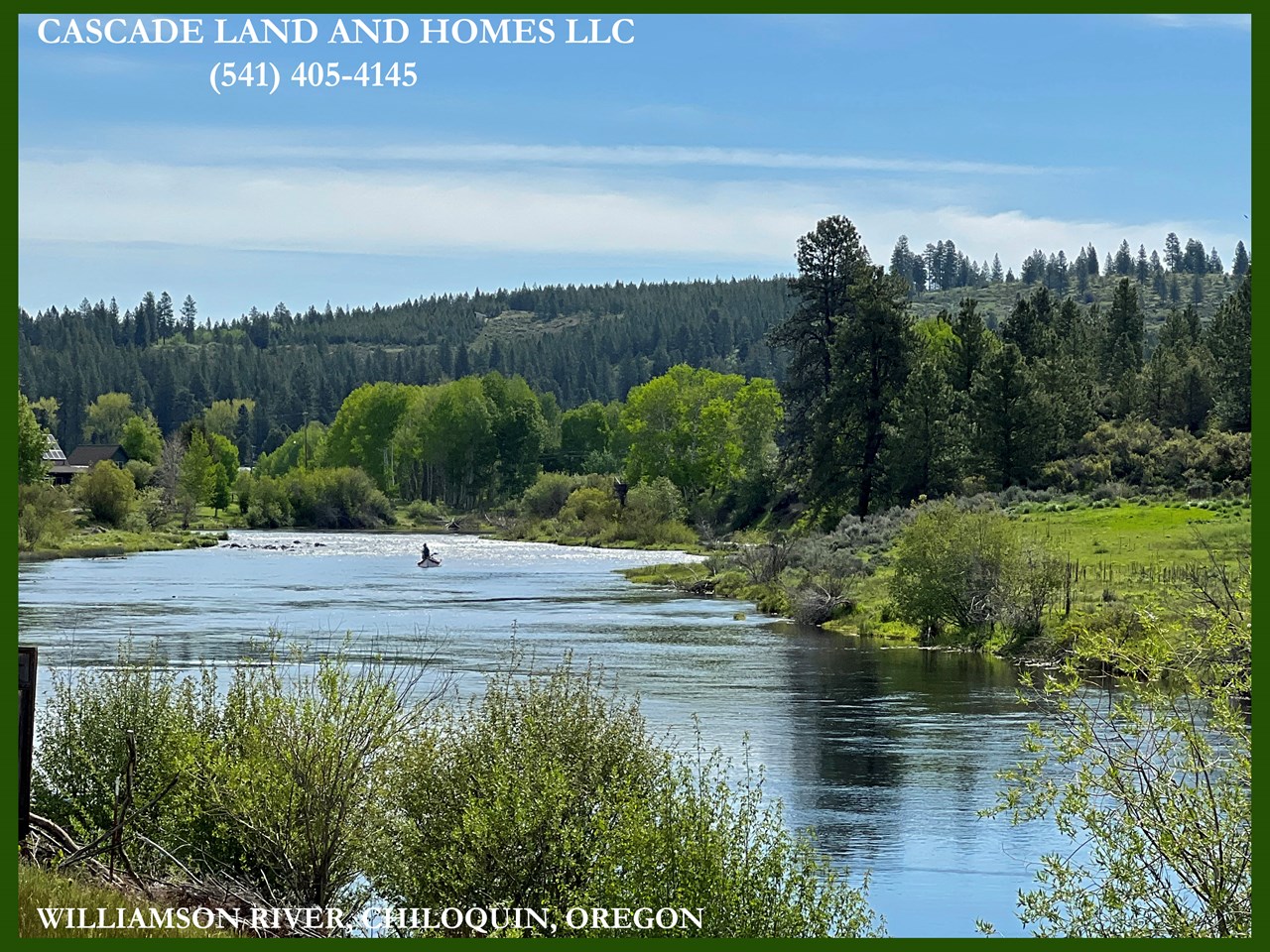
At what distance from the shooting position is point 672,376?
11669cm

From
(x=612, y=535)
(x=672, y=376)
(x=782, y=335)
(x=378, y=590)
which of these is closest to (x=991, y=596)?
(x=378, y=590)

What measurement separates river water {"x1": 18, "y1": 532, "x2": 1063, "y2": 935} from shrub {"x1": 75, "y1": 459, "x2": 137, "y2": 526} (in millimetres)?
26037

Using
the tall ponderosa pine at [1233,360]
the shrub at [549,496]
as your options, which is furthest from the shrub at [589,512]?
the tall ponderosa pine at [1233,360]

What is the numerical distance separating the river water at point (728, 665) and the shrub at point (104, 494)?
26037mm

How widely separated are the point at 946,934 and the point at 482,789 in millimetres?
6189

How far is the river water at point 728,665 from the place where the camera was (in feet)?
73.3

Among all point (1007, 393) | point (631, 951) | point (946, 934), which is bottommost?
point (946, 934)

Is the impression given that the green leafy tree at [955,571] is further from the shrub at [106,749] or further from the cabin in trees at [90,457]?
the cabin in trees at [90,457]

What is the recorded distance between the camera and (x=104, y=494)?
97750 mm

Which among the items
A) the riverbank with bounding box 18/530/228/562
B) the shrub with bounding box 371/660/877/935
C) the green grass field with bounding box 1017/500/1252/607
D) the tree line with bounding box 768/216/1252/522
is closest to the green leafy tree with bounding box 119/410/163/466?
the riverbank with bounding box 18/530/228/562

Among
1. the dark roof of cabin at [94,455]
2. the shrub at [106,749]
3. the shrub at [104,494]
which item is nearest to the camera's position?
the shrub at [106,749]

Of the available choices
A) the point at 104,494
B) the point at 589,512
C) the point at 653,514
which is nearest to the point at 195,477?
the point at 104,494

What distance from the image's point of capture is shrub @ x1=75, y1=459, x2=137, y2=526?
320 ft

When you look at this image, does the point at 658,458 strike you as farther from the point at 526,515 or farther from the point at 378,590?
the point at 378,590
